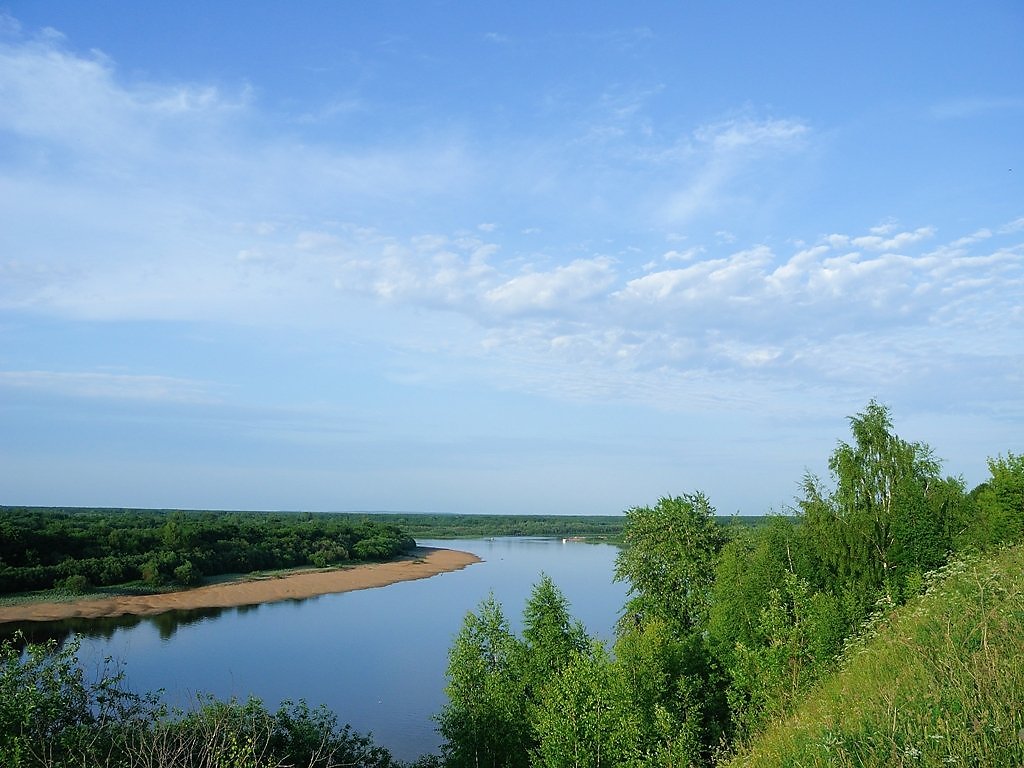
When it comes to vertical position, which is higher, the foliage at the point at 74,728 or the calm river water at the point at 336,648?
the foliage at the point at 74,728

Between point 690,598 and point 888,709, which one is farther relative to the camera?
point 690,598

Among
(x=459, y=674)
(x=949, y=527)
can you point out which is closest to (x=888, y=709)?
(x=459, y=674)

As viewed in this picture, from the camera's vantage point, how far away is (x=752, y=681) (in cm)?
1692

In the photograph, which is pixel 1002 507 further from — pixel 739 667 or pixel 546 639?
pixel 546 639

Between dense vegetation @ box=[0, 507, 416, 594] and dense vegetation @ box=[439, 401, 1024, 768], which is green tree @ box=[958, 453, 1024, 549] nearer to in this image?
dense vegetation @ box=[439, 401, 1024, 768]

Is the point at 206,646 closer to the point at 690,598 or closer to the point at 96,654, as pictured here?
the point at 96,654

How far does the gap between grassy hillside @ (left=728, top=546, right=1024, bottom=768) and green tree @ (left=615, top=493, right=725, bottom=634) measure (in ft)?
58.2

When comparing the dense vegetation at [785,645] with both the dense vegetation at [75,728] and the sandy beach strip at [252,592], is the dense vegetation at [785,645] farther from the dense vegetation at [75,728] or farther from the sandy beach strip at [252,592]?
the sandy beach strip at [252,592]

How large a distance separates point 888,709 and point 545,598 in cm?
1677

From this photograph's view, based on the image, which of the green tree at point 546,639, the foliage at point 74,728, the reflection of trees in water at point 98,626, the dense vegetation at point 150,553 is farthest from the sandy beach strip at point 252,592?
the foliage at point 74,728

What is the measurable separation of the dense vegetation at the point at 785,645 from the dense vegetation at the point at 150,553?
43.3 m

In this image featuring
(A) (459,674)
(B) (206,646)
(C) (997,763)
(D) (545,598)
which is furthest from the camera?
(B) (206,646)

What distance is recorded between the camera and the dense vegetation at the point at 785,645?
5.23 meters

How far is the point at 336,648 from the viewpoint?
37.0 m
